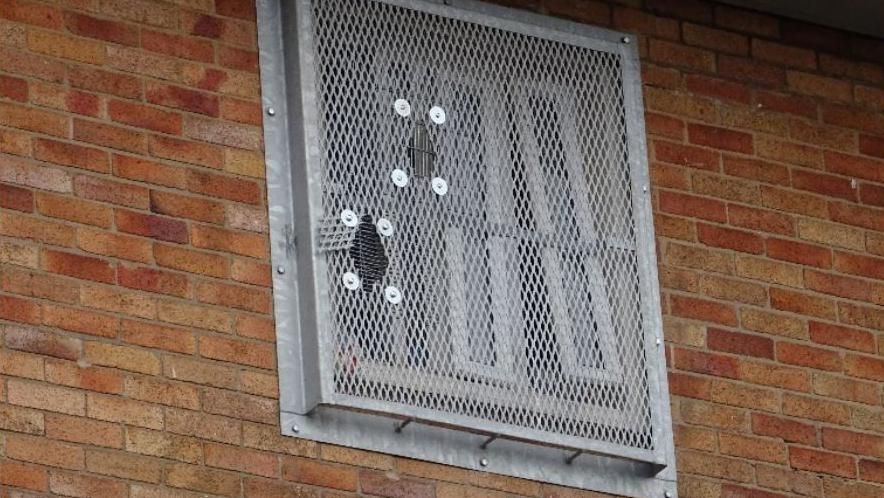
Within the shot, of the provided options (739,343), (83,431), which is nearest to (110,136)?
(83,431)

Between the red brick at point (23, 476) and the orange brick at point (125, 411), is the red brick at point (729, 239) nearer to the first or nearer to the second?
the orange brick at point (125, 411)

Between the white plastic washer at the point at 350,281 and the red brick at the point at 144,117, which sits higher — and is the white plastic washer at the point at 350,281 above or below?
below

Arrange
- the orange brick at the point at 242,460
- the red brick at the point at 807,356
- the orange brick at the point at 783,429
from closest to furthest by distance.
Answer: the orange brick at the point at 242,460, the orange brick at the point at 783,429, the red brick at the point at 807,356

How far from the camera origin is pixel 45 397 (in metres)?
7.09

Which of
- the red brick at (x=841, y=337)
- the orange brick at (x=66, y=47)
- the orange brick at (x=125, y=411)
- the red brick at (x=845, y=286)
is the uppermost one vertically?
the orange brick at (x=66, y=47)

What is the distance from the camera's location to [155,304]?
7359 millimetres

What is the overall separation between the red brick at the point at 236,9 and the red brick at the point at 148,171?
1.81ft

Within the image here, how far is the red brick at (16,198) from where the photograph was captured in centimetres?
727

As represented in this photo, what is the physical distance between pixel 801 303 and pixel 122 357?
2.21 metres

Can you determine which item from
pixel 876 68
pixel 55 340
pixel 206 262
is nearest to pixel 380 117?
pixel 206 262

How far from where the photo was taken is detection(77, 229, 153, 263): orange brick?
289 inches

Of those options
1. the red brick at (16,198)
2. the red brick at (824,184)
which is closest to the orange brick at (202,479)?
the red brick at (16,198)

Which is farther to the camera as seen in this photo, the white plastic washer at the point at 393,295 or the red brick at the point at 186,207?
the white plastic washer at the point at 393,295

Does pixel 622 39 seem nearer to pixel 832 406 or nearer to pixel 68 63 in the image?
pixel 832 406
